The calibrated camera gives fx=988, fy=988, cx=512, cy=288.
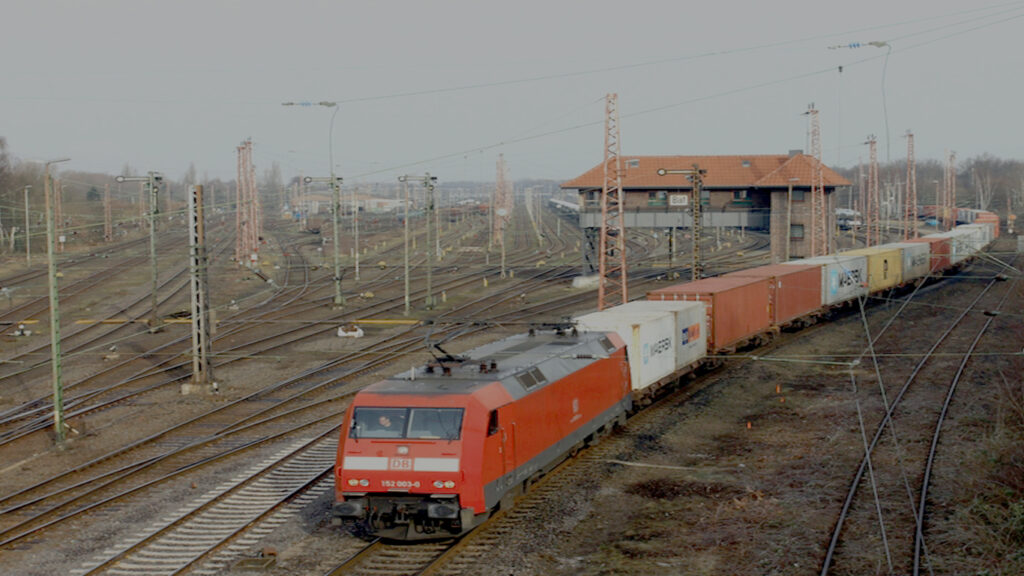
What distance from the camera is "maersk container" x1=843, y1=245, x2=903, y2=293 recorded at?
2088 inches

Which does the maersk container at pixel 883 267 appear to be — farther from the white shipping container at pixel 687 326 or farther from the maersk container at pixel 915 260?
the white shipping container at pixel 687 326

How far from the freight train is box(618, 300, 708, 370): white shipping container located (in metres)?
0.10

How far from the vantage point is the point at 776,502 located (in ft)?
65.9

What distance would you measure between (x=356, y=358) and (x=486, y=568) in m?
25.1

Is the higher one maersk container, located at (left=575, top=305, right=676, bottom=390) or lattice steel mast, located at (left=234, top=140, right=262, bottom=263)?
lattice steel mast, located at (left=234, top=140, right=262, bottom=263)

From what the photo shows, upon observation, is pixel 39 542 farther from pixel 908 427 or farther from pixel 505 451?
pixel 908 427

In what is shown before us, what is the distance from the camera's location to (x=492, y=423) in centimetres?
1733

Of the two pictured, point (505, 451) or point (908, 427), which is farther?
point (908, 427)

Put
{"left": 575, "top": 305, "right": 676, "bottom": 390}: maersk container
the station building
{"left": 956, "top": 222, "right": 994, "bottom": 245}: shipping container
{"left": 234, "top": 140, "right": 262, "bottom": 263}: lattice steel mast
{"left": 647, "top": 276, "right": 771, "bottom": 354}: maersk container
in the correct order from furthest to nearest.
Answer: {"left": 956, "top": 222, "right": 994, "bottom": 245}: shipping container → {"left": 234, "top": 140, "right": 262, "bottom": 263}: lattice steel mast → the station building → {"left": 647, "top": 276, "right": 771, "bottom": 354}: maersk container → {"left": 575, "top": 305, "right": 676, "bottom": 390}: maersk container

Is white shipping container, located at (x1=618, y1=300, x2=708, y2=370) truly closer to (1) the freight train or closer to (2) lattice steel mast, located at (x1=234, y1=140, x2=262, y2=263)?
(1) the freight train

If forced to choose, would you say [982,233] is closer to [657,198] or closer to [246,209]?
[657,198]

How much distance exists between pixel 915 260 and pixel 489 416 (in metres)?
51.8

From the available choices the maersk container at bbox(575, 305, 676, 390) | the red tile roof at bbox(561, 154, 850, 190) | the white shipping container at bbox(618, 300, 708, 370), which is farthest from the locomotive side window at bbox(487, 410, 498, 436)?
the red tile roof at bbox(561, 154, 850, 190)

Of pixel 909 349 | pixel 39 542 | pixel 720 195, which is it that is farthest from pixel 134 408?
pixel 720 195
